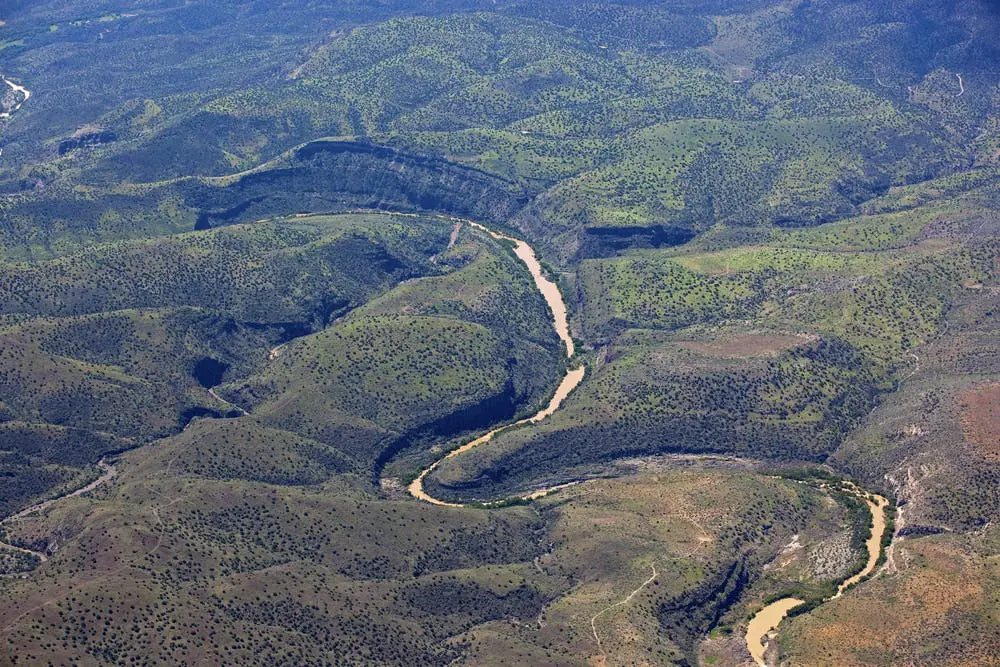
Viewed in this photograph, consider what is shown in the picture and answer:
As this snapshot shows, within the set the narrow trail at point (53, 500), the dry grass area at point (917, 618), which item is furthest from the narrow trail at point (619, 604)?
the narrow trail at point (53, 500)

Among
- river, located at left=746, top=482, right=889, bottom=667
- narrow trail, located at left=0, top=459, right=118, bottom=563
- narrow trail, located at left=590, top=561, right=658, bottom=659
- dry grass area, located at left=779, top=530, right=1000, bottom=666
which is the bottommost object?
river, located at left=746, top=482, right=889, bottom=667

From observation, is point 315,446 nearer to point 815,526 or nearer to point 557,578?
point 557,578

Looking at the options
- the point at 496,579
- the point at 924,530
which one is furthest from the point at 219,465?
the point at 924,530

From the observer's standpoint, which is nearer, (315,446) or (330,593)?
(330,593)

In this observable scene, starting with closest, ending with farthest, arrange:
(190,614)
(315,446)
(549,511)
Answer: (190,614) < (549,511) < (315,446)

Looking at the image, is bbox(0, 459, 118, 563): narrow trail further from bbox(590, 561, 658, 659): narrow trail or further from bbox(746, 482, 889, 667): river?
bbox(746, 482, 889, 667): river

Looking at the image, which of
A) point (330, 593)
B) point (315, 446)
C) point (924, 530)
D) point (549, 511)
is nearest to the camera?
point (330, 593)

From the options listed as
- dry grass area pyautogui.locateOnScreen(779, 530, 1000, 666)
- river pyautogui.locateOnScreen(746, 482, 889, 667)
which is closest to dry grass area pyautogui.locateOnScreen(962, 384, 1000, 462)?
river pyautogui.locateOnScreen(746, 482, 889, 667)
